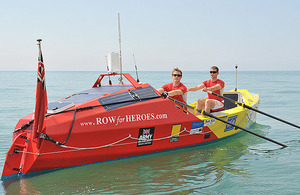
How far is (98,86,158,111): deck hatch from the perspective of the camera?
601 cm

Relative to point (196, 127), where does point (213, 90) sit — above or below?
above

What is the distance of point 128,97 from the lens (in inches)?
248

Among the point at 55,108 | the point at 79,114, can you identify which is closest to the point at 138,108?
the point at 79,114

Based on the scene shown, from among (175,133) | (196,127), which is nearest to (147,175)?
(175,133)

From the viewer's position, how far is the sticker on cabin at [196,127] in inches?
278

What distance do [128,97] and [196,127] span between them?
1846mm

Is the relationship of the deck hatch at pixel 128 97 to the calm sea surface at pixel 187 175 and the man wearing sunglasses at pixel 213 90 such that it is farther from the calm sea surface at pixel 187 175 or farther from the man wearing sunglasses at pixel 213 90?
the man wearing sunglasses at pixel 213 90

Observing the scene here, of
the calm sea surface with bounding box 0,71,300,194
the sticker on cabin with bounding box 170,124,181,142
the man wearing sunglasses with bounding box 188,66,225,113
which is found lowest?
the calm sea surface with bounding box 0,71,300,194

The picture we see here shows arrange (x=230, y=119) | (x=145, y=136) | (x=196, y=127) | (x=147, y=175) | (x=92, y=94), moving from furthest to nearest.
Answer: (x=230, y=119) → (x=196, y=127) → (x=92, y=94) → (x=145, y=136) → (x=147, y=175)

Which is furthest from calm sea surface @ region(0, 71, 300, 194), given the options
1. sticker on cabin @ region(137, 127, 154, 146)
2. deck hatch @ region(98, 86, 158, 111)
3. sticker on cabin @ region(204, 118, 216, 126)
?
deck hatch @ region(98, 86, 158, 111)

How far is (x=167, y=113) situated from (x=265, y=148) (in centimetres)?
319

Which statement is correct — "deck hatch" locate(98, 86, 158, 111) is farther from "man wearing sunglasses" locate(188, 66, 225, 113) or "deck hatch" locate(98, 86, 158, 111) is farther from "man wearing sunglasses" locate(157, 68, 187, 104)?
"man wearing sunglasses" locate(188, 66, 225, 113)

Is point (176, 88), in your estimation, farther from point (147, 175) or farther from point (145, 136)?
Answer: point (147, 175)

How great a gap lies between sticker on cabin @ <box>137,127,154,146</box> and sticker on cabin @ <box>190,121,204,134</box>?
1.16 m
